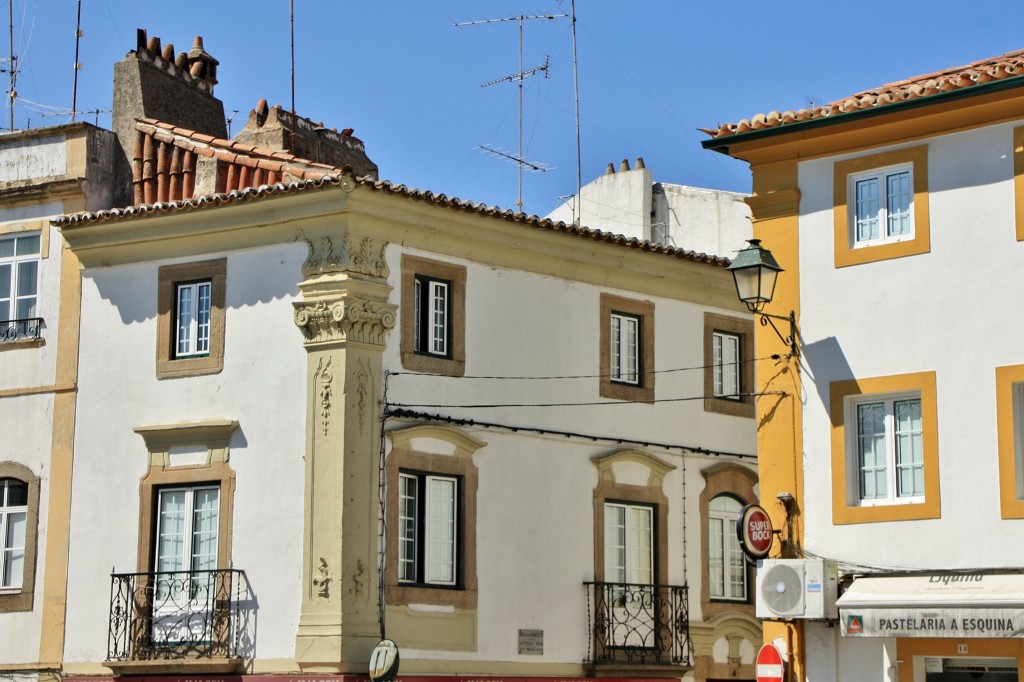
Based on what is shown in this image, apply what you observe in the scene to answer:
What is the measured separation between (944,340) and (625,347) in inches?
336

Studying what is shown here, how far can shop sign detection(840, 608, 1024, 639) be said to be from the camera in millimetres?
17344

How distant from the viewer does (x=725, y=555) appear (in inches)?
1085

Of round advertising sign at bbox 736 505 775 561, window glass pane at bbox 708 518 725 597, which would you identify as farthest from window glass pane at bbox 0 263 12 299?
round advertising sign at bbox 736 505 775 561

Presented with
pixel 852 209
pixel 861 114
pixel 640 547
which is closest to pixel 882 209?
pixel 852 209

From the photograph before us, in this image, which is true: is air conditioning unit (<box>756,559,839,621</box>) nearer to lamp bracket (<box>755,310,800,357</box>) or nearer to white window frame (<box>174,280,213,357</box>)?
lamp bracket (<box>755,310,800,357</box>)

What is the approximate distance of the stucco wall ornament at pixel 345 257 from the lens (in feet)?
75.4

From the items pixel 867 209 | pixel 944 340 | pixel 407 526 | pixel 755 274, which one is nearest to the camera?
pixel 944 340

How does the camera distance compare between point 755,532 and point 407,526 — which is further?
point 407,526

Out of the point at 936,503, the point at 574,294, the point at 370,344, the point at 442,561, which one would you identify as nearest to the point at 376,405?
the point at 370,344

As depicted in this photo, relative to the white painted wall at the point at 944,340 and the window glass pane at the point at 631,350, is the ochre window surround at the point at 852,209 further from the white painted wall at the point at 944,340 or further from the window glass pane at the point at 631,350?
the window glass pane at the point at 631,350

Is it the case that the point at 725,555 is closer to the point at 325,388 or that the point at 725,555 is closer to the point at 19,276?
the point at 325,388

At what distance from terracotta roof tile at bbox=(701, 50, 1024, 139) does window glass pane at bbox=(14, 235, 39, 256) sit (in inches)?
426

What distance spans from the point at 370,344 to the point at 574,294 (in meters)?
4.14

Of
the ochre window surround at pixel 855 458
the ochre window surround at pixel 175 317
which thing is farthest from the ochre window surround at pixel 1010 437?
the ochre window surround at pixel 175 317
